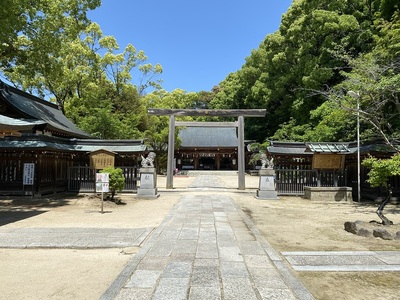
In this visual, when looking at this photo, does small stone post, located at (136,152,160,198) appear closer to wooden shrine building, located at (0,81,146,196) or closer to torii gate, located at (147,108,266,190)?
wooden shrine building, located at (0,81,146,196)

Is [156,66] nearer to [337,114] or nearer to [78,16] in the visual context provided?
[78,16]

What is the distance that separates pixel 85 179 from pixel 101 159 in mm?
1812

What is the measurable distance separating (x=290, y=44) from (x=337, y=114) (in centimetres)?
1546

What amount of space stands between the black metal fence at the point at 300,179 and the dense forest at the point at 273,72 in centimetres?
Answer: 257

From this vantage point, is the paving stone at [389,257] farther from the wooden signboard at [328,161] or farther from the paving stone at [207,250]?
the wooden signboard at [328,161]

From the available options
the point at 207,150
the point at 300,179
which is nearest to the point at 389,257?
the point at 300,179

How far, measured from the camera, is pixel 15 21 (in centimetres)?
1060

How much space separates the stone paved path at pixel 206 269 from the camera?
335 cm

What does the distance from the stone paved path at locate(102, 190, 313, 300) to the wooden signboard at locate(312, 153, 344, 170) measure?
851cm

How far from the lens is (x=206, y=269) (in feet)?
13.4

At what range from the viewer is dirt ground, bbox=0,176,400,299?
11.9ft

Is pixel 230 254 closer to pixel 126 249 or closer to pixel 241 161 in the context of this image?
pixel 126 249

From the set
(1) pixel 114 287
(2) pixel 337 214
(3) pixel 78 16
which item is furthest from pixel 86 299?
(3) pixel 78 16

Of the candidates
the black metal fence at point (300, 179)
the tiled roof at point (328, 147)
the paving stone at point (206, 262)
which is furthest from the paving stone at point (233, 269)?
the black metal fence at point (300, 179)
